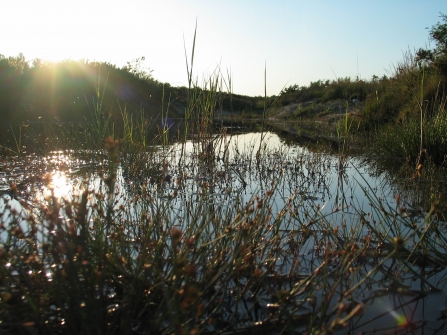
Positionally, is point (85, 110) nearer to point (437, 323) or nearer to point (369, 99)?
point (369, 99)

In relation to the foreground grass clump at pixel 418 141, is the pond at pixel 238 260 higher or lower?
lower

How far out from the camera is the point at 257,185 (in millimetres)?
4184

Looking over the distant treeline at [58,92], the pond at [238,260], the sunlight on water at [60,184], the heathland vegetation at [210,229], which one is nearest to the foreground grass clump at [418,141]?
the heathland vegetation at [210,229]

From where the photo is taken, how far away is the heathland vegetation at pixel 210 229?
123 centimetres

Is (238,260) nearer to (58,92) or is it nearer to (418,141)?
(418,141)

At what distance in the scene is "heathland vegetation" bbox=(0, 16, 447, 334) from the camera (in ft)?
4.03

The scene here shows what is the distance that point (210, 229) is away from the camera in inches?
99.7

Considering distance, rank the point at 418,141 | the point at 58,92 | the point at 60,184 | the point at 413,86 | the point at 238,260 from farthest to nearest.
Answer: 1. the point at 58,92
2. the point at 413,86
3. the point at 418,141
4. the point at 60,184
5. the point at 238,260

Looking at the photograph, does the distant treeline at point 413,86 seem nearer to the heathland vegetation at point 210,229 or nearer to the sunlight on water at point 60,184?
the heathland vegetation at point 210,229

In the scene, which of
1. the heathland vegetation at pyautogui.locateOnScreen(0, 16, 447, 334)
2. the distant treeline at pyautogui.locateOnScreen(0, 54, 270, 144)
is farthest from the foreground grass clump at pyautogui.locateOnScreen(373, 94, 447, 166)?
the distant treeline at pyautogui.locateOnScreen(0, 54, 270, 144)

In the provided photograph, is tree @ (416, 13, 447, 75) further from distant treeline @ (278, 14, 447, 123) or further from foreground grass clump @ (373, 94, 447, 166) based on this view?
foreground grass clump @ (373, 94, 447, 166)

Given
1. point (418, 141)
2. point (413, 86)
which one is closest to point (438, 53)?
point (413, 86)

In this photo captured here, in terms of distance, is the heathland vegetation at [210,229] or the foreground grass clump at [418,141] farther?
the foreground grass clump at [418,141]

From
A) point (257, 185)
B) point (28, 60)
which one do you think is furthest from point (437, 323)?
point (28, 60)
